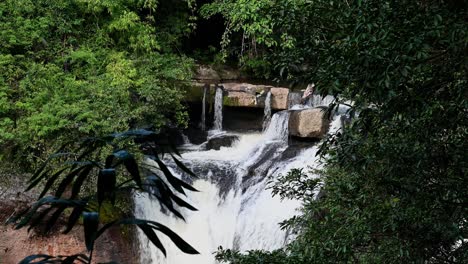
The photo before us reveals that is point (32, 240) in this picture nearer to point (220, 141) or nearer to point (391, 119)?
point (220, 141)

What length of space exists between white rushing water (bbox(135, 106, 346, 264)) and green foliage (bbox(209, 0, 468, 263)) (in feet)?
14.9

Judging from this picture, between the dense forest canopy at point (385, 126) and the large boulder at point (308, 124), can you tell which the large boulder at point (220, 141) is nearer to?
the large boulder at point (308, 124)

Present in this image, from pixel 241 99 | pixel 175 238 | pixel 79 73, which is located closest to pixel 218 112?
pixel 241 99

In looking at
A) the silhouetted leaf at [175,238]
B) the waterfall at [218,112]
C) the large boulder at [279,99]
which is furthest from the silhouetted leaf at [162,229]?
the waterfall at [218,112]

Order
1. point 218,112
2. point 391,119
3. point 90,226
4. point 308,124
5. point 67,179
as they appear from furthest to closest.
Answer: point 218,112 → point 308,124 → point 391,119 → point 67,179 → point 90,226

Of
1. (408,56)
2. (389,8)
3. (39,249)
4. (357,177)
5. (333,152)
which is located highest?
(389,8)

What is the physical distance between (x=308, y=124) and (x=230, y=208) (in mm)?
2250

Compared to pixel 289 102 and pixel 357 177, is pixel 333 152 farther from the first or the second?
pixel 289 102

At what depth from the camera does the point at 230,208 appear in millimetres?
8773

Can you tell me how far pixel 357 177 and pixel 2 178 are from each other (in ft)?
21.3

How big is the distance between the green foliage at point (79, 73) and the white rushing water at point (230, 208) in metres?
1.43

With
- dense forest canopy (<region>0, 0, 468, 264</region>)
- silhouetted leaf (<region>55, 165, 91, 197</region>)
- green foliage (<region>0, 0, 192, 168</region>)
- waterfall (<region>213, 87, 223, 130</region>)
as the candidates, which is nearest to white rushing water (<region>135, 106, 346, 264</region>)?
green foliage (<region>0, 0, 192, 168</region>)

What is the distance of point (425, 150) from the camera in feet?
9.43

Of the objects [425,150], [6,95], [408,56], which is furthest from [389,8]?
[6,95]
